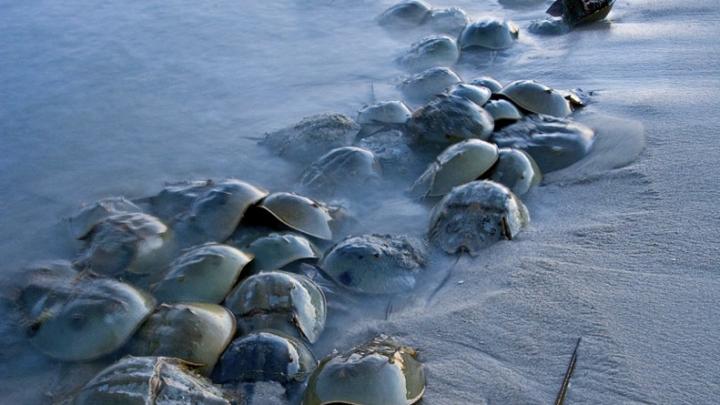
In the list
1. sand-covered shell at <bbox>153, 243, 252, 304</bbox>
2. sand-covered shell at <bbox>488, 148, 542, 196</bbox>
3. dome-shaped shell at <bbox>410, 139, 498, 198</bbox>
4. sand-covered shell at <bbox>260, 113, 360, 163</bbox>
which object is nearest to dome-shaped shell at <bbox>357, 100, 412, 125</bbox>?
sand-covered shell at <bbox>260, 113, 360, 163</bbox>

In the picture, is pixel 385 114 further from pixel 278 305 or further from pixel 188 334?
pixel 188 334

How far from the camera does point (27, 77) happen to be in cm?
509

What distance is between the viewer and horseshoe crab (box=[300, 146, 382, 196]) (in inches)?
134

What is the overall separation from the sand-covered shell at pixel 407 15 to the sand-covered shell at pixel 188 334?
3.84 meters

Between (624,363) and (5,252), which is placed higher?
(624,363)

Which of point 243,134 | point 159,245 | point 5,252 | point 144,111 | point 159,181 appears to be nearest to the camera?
point 159,245

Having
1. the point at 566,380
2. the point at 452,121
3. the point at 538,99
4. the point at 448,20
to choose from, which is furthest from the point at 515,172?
the point at 448,20

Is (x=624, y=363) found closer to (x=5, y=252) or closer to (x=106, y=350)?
(x=106, y=350)

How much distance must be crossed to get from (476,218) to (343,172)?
0.84m

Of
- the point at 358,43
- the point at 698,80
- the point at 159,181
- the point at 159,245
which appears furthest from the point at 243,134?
the point at 698,80

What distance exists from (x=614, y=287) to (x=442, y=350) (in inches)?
25.1

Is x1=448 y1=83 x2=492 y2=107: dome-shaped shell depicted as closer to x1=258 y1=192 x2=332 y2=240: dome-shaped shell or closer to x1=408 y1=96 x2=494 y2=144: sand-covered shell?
x1=408 y1=96 x2=494 y2=144: sand-covered shell

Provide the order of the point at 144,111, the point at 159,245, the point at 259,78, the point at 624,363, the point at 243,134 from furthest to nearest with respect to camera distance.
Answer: the point at 259,78
the point at 144,111
the point at 243,134
the point at 159,245
the point at 624,363

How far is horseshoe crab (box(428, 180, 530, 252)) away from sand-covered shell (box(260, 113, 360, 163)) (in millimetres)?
1028
